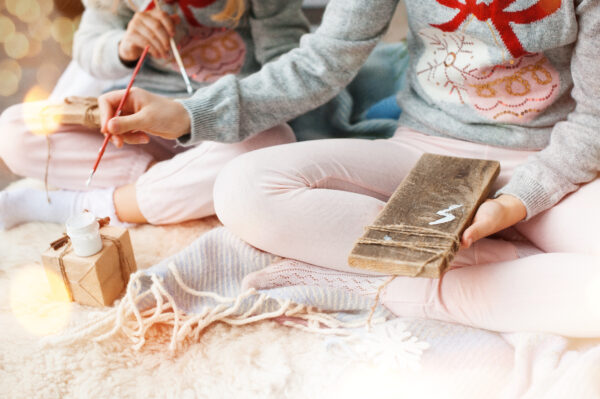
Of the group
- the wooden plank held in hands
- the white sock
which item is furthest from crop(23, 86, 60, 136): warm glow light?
the wooden plank held in hands

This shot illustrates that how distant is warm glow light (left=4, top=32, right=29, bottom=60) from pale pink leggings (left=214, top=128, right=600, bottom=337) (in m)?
1.13

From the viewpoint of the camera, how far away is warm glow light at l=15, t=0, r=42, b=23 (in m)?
1.49

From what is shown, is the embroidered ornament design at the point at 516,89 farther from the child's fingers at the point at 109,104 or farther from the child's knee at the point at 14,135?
the child's knee at the point at 14,135

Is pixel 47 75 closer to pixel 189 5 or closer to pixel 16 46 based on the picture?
pixel 16 46

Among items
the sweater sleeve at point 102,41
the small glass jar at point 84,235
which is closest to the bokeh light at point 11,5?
the sweater sleeve at point 102,41

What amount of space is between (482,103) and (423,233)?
0.97 ft

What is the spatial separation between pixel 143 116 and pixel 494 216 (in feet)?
1.53

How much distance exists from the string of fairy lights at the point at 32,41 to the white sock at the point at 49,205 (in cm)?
64

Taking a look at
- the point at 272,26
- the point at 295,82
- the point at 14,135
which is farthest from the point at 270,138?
the point at 14,135

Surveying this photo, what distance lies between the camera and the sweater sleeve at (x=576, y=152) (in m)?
0.65

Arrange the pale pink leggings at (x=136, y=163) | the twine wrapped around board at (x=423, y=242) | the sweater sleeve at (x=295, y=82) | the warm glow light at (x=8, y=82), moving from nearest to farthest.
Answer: the twine wrapped around board at (x=423, y=242), the sweater sleeve at (x=295, y=82), the pale pink leggings at (x=136, y=163), the warm glow light at (x=8, y=82)

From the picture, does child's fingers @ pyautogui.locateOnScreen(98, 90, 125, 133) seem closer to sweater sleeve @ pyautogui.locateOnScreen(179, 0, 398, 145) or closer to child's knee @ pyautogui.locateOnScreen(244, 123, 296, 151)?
sweater sleeve @ pyautogui.locateOnScreen(179, 0, 398, 145)

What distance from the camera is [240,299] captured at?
0.68 meters

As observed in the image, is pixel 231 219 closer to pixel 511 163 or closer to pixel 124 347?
pixel 124 347
